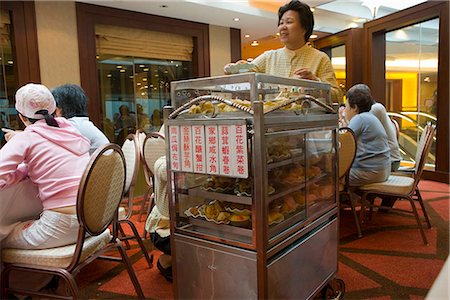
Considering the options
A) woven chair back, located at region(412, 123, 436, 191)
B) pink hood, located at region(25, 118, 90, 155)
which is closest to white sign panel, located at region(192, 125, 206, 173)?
pink hood, located at region(25, 118, 90, 155)

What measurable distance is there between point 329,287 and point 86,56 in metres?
4.02

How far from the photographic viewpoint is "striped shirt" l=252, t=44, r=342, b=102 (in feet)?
6.11

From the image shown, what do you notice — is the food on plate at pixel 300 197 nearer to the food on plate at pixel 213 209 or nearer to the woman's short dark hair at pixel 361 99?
the food on plate at pixel 213 209

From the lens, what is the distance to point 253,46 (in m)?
8.13

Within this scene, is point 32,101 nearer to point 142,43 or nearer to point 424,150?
point 424,150

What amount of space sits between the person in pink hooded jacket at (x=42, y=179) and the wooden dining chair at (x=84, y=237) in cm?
6

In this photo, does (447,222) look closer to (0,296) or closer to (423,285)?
(423,285)

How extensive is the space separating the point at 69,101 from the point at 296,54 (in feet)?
5.35

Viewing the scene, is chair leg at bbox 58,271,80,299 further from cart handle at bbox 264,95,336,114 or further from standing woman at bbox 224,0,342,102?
standing woman at bbox 224,0,342,102

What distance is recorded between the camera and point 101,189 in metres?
1.49

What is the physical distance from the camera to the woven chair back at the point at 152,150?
2.98 meters

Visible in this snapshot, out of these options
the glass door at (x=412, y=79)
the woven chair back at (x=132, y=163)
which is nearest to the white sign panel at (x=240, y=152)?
the woven chair back at (x=132, y=163)

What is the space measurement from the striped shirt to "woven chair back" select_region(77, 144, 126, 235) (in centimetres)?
91

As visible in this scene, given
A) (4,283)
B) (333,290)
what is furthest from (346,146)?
(4,283)
